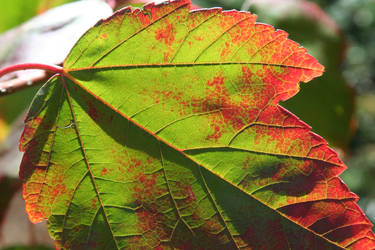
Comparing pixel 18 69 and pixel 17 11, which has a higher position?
pixel 17 11

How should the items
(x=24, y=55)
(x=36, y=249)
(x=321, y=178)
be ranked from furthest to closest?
(x=36, y=249)
(x=24, y=55)
(x=321, y=178)

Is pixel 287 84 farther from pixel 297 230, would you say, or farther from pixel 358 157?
pixel 358 157

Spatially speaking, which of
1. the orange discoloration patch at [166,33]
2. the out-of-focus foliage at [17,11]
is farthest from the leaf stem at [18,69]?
the out-of-focus foliage at [17,11]

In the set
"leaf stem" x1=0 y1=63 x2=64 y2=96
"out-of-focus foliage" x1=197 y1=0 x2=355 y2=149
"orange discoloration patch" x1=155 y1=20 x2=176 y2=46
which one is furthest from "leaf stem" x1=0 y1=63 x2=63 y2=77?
"out-of-focus foliage" x1=197 y1=0 x2=355 y2=149

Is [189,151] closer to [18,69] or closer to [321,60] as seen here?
[18,69]

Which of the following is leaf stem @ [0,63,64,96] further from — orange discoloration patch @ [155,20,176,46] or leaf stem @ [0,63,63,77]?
orange discoloration patch @ [155,20,176,46]

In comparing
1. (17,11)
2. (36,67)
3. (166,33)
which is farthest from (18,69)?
(17,11)

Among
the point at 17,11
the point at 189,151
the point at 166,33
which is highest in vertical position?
the point at 17,11

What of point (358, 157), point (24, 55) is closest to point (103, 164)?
point (24, 55)
